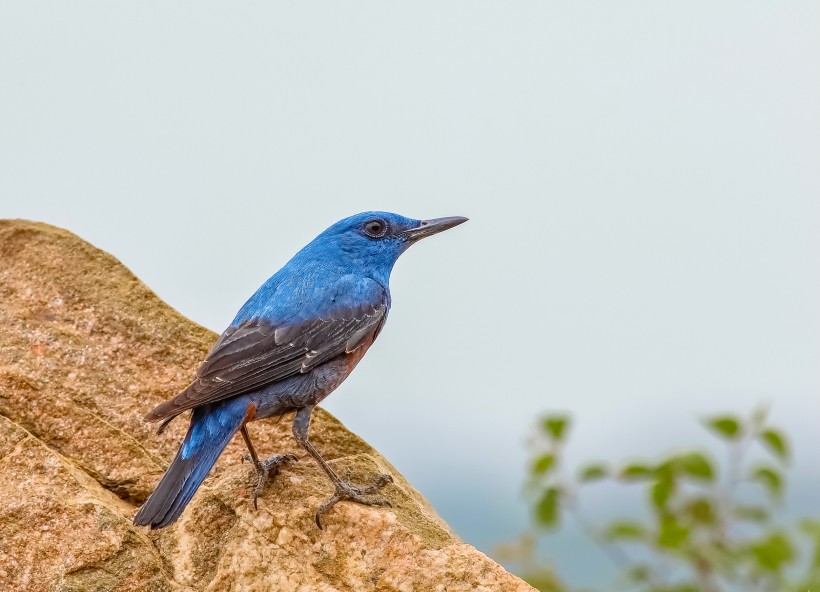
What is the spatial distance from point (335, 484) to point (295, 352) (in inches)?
34.4

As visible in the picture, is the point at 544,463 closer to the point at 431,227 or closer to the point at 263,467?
the point at 431,227

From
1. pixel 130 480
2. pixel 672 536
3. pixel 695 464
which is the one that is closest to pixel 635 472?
pixel 695 464

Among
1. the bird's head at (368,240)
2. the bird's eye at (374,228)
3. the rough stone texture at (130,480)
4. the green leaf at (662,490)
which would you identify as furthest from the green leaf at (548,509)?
the bird's eye at (374,228)

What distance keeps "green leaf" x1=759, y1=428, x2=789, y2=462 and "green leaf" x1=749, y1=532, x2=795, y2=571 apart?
1.89 feet

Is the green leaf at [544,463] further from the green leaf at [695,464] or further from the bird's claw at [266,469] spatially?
the bird's claw at [266,469]

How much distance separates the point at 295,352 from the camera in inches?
281

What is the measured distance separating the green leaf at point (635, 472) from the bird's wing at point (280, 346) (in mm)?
1837

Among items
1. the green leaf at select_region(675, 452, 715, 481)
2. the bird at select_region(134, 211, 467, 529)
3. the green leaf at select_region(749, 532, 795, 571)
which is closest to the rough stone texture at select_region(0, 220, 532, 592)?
the bird at select_region(134, 211, 467, 529)

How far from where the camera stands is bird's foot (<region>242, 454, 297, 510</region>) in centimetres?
670

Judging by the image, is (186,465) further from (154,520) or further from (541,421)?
(541,421)

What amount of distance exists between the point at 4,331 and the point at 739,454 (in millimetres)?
4941

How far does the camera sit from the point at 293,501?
264 inches

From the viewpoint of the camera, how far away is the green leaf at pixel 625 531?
760cm

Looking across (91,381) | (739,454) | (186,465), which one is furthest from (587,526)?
(91,381)
